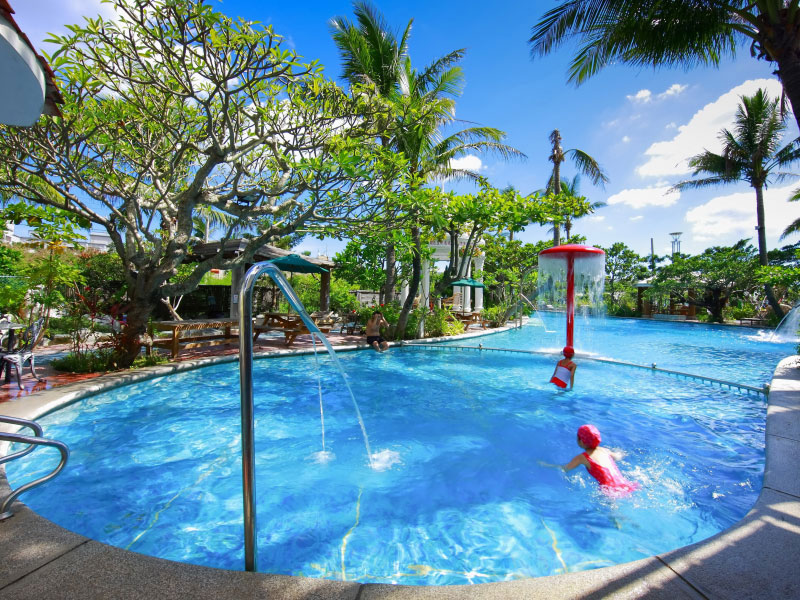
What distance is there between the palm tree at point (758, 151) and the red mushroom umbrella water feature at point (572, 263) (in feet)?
58.8

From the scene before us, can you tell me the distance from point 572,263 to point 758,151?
20439mm

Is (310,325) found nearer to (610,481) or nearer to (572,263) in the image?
(610,481)

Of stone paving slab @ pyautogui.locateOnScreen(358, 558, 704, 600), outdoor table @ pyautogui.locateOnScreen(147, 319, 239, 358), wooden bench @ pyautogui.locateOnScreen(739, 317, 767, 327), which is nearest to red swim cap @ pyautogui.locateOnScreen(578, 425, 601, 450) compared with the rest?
stone paving slab @ pyautogui.locateOnScreen(358, 558, 704, 600)

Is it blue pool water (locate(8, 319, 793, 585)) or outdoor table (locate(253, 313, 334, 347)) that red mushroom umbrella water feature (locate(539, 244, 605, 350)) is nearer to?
blue pool water (locate(8, 319, 793, 585))

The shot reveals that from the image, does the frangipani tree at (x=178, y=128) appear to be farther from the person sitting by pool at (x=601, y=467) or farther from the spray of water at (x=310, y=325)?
the person sitting by pool at (x=601, y=467)

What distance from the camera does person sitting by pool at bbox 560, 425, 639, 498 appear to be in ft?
13.3

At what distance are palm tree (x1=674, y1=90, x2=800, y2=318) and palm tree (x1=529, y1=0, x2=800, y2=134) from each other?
55.3ft

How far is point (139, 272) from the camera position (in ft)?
26.6

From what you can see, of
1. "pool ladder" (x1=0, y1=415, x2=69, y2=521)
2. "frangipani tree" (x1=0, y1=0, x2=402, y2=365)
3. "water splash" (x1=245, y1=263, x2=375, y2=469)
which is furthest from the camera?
"frangipani tree" (x1=0, y1=0, x2=402, y2=365)

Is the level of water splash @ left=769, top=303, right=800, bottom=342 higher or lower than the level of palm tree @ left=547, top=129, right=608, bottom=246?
lower

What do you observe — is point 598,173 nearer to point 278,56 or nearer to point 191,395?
point 278,56

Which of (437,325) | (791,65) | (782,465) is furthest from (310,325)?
(437,325)

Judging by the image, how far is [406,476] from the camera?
14.8 ft

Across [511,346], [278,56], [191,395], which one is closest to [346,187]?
[278,56]
